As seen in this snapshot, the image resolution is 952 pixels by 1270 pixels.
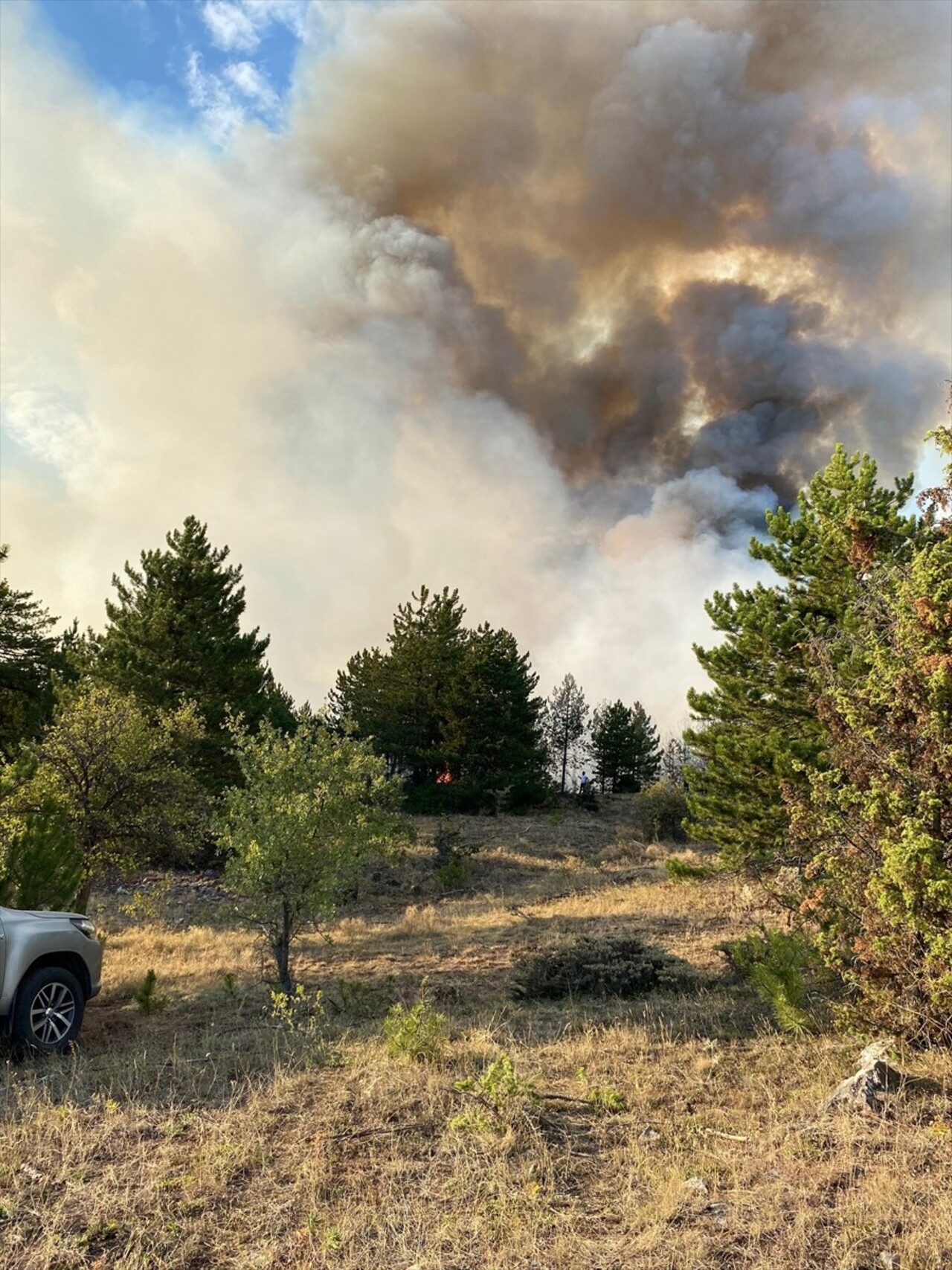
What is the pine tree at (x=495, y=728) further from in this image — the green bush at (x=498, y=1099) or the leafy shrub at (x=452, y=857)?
the green bush at (x=498, y=1099)

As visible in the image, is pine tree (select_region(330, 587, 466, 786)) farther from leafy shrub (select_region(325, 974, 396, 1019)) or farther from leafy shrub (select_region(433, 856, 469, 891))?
leafy shrub (select_region(325, 974, 396, 1019))

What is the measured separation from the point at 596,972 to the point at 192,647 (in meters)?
19.7

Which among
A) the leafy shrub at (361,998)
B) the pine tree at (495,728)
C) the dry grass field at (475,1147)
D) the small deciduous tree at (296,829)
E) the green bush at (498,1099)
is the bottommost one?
the leafy shrub at (361,998)

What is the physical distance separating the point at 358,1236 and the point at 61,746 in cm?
1048

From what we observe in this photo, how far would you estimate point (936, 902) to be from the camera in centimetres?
609

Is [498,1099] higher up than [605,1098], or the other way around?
[498,1099]

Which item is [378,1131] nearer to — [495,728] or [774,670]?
[774,670]

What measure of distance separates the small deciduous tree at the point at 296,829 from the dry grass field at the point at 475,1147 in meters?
1.50

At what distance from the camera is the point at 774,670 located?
17.6 metres

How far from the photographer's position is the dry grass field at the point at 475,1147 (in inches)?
147

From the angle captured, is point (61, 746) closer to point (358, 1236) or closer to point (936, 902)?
point (358, 1236)

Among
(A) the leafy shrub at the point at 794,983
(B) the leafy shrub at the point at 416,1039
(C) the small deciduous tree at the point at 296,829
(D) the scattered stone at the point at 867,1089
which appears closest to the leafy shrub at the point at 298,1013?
(C) the small deciduous tree at the point at 296,829

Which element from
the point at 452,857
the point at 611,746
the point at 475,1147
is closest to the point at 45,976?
the point at 475,1147

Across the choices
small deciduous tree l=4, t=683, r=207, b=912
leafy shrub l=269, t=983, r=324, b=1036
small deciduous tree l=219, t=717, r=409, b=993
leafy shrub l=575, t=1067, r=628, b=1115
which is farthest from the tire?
leafy shrub l=575, t=1067, r=628, b=1115
